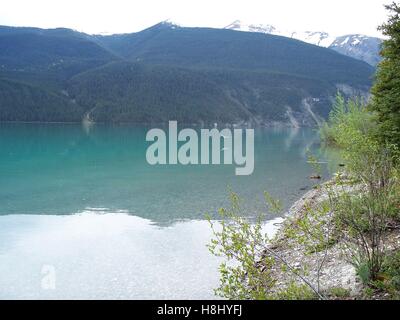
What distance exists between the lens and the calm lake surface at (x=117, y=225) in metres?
13.5

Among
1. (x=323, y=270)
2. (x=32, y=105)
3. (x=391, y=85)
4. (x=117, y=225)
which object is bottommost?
(x=117, y=225)

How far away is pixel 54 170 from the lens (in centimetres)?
4156

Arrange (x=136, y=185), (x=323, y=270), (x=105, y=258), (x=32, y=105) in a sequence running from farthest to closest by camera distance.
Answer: (x=32, y=105) → (x=136, y=185) → (x=105, y=258) → (x=323, y=270)

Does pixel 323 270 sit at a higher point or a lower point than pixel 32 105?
lower

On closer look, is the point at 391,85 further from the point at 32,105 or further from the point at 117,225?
the point at 32,105

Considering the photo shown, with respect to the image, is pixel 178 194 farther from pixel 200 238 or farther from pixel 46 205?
pixel 200 238

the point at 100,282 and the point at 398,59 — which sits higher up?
the point at 398,59

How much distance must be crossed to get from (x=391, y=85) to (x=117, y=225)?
1441 cm

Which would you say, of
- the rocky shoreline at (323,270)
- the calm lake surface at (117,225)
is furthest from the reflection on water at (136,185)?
the rocky shoreline at (323,270)

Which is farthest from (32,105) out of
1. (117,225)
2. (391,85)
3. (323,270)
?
(323,270)

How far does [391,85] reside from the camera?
21.2 m
